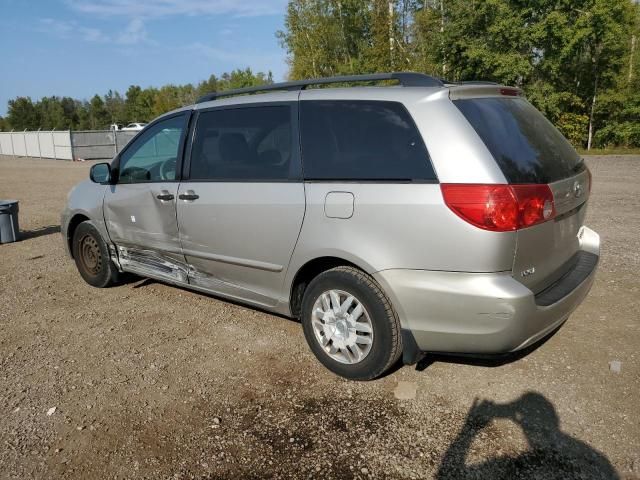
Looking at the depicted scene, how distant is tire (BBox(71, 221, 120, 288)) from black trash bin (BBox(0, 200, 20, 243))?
3.04 meters

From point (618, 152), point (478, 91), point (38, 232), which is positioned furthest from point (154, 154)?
point (618, 152)

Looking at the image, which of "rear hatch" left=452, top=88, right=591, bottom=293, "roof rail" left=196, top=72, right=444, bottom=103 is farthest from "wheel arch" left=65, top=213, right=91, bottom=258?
"rear hatch" left=452, top=88, right=591, bottom=293

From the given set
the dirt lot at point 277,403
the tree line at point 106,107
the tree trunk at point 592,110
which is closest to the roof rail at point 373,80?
the dirt lot at point 277,403

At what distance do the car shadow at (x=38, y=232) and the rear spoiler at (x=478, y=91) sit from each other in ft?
25.0

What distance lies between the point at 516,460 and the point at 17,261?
263 inches

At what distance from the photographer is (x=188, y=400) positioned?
10.8 feet

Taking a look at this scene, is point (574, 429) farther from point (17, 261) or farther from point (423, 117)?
point (17, 261)

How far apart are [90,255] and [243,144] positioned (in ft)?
8.67

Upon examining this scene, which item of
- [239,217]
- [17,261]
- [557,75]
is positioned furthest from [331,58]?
[239,217]

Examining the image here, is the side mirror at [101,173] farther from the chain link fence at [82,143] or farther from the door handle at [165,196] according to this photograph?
the chain link fence at [82,143]

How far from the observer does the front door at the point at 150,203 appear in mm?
4406

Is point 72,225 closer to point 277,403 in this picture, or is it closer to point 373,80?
point 277,403

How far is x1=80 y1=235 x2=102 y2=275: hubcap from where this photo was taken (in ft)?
17.7

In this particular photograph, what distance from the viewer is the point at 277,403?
127 inches
